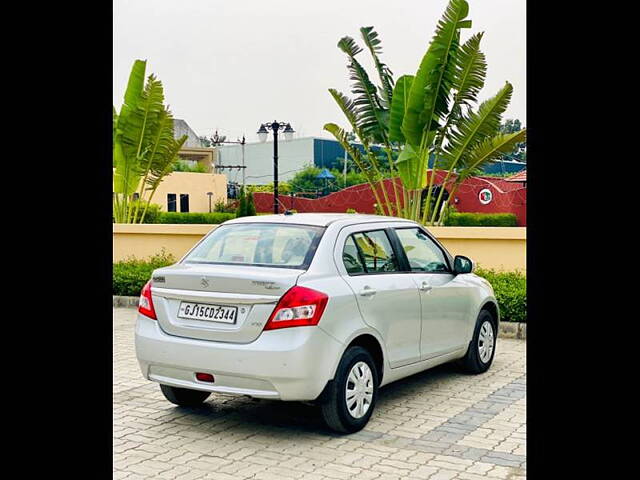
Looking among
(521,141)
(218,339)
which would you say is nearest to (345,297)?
(218,339)

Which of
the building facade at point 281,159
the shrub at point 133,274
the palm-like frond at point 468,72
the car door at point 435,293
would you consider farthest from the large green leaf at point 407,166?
the building facade at point 281,159

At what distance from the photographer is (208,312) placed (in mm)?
5871

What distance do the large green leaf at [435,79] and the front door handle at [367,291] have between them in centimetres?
765

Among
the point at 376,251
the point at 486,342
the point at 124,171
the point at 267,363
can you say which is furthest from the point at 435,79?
the point at 267,363

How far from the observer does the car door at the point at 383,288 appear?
6.23 meters

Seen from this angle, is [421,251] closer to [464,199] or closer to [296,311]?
[296,311]

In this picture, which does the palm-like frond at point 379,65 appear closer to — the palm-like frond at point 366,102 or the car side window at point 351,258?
the palm-like frond at point 366,102

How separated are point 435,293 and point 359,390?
154 centimetres

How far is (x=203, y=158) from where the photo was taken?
56.0 metres
